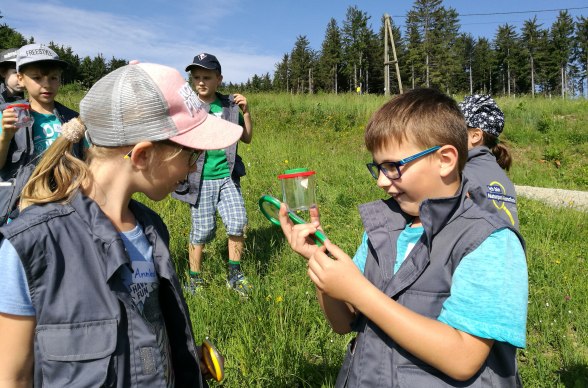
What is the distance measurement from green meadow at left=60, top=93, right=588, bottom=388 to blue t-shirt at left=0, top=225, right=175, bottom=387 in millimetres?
1040

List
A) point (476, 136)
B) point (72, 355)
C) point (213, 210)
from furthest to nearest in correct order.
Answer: point (213, 210) < point (476, 136) < point (72, 355)

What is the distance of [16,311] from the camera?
1.03 m

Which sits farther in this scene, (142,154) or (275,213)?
(275,213)

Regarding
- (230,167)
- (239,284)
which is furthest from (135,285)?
(230,167)

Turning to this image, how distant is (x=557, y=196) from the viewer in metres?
6.82

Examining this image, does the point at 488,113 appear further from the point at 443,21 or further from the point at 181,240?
the point at 443,21

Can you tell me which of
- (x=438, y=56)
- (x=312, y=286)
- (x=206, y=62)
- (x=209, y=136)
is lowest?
(x=312, y=286)

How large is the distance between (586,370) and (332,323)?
1.89 meters

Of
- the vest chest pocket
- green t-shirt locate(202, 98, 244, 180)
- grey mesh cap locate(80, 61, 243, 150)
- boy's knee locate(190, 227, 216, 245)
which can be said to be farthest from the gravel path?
the vest chest pocket

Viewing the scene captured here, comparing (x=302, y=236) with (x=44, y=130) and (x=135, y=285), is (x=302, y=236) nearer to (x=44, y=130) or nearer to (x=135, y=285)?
(x=135, y=285)

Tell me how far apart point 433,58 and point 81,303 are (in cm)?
7039

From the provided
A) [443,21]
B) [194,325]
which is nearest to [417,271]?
[194,325]

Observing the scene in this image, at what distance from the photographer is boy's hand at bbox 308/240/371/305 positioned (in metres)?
1.20

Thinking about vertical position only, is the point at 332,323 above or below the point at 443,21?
below
